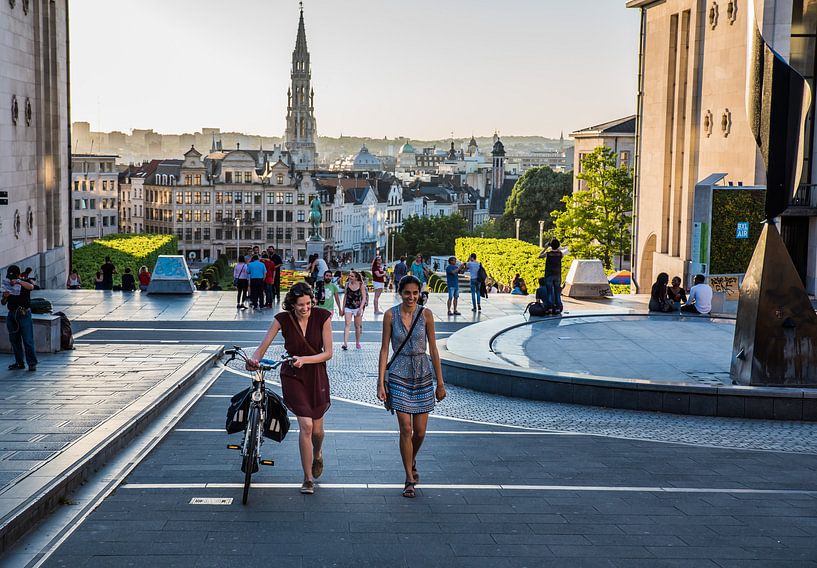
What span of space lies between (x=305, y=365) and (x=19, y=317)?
28.5 feet

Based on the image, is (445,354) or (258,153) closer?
(445,354)

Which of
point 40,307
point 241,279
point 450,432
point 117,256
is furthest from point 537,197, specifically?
point 450,432

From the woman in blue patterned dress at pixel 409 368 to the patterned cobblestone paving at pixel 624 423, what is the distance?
13.6ft

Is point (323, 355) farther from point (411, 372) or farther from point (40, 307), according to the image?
point (40, 307)

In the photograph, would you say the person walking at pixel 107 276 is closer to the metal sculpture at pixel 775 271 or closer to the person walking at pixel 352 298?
the person walking at pixel 352 298

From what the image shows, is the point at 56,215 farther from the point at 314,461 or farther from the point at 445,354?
the point at 314,461

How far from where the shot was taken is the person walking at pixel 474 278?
27.9 meters

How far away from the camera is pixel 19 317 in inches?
651

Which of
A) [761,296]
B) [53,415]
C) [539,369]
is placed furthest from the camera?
[539,369]

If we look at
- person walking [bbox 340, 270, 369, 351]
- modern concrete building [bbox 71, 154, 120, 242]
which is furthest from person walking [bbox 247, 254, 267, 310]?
modern concrete building [bbox 71, 154, 120, 242]

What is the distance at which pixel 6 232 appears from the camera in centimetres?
3394

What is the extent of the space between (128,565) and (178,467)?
3068mm

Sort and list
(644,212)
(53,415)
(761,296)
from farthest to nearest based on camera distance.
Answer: (644,212) < (761,296) < (53,415)

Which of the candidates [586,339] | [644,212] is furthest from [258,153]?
[586,339]
